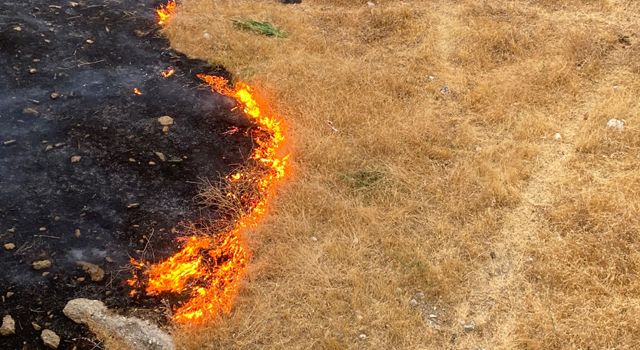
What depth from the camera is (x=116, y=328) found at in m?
5.16

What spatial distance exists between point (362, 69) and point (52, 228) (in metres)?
5.51

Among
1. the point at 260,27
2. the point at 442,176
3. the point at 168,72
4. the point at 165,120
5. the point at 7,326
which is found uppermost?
the point at 260,27

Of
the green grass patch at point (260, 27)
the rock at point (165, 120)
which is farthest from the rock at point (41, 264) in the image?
the green grass patch at point (260, 27)

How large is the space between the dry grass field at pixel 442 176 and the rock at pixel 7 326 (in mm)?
1605

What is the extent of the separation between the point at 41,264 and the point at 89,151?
198 cm

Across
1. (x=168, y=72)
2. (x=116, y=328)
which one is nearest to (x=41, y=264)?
(x=116, y=328)

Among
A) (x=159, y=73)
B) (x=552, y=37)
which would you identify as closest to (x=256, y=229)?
(x=159, y=73)

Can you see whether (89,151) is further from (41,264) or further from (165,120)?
(41,264)

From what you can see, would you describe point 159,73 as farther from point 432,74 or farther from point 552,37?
point 552,37

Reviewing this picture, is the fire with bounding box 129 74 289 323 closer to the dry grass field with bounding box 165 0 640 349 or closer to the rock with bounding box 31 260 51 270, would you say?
the dry grass field with bounding box 165 0 640 349

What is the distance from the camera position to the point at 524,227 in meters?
6.43

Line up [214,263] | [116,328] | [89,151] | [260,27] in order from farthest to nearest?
[260,27] < [89,151] < [214,263] < [116,328]

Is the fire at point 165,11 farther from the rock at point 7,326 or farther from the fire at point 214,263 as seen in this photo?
the rock at point 7,326

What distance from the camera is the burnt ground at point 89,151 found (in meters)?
5.52
